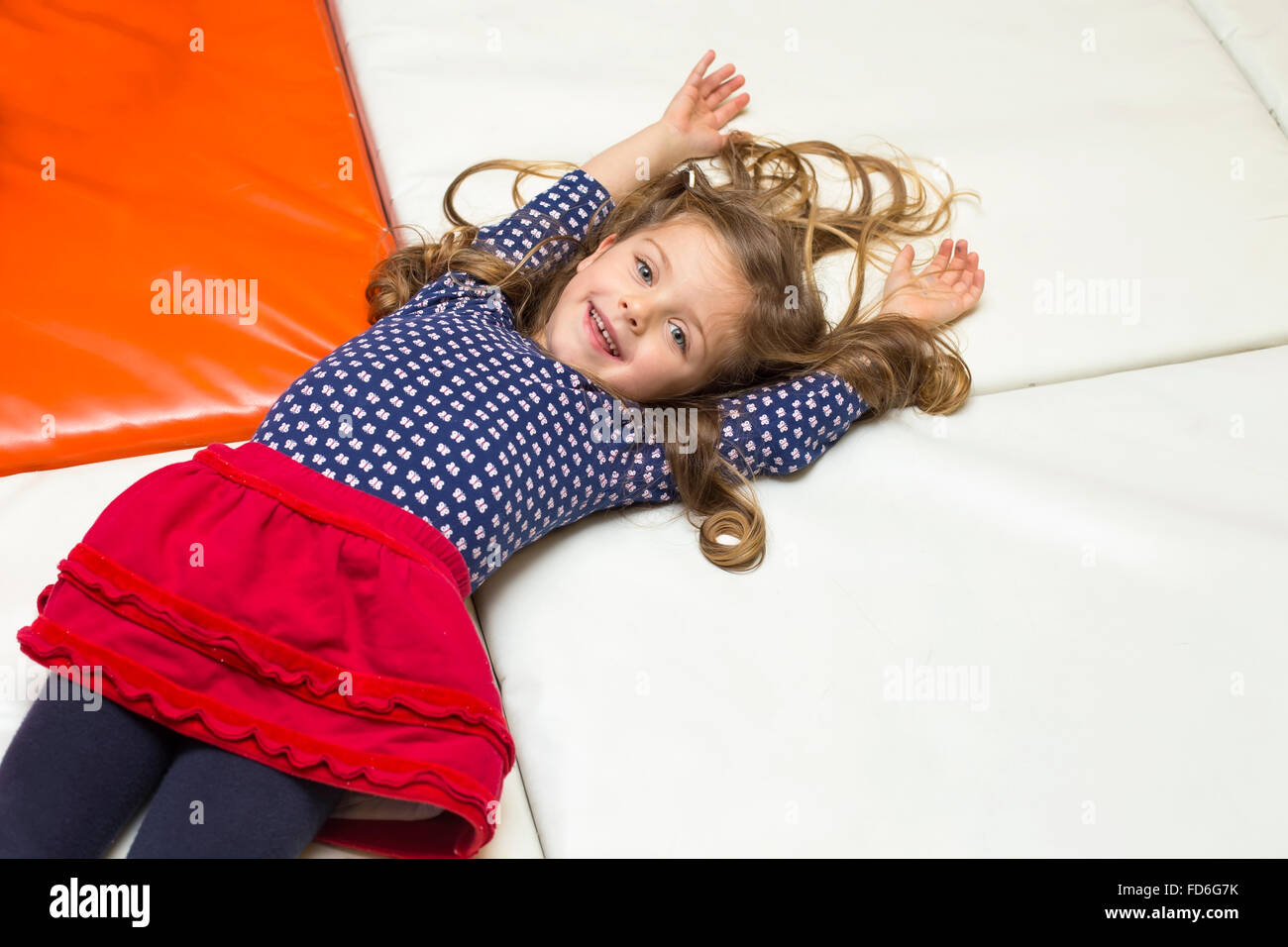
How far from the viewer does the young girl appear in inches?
35.7

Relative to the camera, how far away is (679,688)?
1077mm

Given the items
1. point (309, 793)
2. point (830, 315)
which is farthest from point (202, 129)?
point (309, 793)

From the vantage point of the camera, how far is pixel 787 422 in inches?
49.2

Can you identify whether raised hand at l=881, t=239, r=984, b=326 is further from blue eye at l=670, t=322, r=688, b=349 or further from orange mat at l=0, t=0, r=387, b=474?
orange mat at l=0, t=0, r=387, b=474

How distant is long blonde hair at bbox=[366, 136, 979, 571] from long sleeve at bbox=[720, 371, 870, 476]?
2 cm

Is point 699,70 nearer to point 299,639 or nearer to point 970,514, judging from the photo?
point 970,514

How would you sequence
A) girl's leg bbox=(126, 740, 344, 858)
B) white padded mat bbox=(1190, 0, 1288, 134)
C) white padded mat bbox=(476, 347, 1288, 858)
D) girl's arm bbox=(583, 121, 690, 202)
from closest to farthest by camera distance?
girl's leg bbox=(126, 740, 344, 858), white padded mat bbox=(476, 347, 1288, 858), girl's arm bbox=(583, 121, 690, 202), white padded mat bbox=(1190, 0, 1288, 134)

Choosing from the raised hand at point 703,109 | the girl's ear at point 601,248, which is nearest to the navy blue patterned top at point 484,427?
the girl's ear at point 601,248

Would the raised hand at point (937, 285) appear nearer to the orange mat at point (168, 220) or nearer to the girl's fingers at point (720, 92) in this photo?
the girl's fingers at point (720, 92)

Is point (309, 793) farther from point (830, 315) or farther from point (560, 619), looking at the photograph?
point (830, 315)

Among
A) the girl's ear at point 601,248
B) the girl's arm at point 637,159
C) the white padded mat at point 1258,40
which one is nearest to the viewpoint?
the girl's ear at point 601,248

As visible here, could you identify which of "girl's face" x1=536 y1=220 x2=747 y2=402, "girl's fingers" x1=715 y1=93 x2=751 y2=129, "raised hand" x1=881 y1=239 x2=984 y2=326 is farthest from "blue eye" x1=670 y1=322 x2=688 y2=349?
"girl's fingers" x1=715 y1=93 x2=751 y2=129

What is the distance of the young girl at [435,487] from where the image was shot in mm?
906
